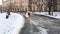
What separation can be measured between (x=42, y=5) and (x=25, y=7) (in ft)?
24.1

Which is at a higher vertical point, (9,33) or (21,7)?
(9,33)

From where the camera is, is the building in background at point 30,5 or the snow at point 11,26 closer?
the snow at point 11,26

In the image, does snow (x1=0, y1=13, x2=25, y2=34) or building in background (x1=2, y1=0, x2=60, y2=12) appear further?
building in background (x1=2, y1=0, x2=60, y2=12)

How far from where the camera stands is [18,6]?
81875 mm

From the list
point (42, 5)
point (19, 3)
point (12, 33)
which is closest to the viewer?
point (12, 33)

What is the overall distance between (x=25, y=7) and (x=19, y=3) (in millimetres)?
4173

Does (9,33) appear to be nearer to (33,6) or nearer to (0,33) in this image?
(0,33)

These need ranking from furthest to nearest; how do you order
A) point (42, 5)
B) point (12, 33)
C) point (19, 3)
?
point (19, 3) < point (42, 5) < point (12, 33)

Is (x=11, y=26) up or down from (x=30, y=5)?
up

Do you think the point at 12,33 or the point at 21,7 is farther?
the point at 21,7

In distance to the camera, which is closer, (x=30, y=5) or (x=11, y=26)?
(x=11, y=26)

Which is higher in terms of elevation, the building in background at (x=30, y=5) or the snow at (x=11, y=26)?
the snow at (x=11, y=26)

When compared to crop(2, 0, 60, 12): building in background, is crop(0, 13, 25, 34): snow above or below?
above

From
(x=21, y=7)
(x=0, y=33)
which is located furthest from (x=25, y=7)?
(x=0, y=33)
